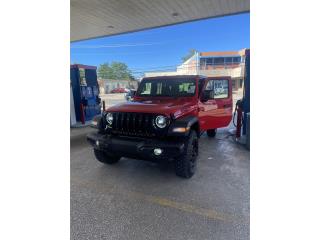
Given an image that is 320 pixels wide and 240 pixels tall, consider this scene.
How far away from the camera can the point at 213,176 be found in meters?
3.62

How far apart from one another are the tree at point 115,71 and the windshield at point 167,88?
59520mm

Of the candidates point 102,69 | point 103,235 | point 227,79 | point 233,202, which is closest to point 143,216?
point 103,235

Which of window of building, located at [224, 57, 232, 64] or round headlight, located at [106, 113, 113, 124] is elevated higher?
window of building, located at [224, 57, 232, 64]

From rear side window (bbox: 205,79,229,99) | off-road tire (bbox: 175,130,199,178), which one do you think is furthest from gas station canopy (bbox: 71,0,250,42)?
off-road tire (bbox: 175,130,199,178)

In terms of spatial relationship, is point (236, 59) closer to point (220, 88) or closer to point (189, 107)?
point (220, 88)

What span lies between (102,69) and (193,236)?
6677 cm

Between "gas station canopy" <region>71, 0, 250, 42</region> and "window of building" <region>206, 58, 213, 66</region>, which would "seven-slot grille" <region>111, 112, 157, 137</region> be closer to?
"gas station canopy" <region>71, 0, 250, 42</region>

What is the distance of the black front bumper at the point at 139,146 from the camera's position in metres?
3.00

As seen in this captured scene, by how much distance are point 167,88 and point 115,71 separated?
65.5 metres

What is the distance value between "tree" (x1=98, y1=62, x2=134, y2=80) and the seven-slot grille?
60.9 metres

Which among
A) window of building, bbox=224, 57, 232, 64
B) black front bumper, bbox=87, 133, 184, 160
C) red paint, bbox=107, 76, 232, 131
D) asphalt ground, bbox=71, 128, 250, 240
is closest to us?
asphalt ground, bbox=71, 128, 250, 240

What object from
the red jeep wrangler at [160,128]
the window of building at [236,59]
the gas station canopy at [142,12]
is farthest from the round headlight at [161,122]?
the window of building at [236,59]

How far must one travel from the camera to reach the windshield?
14.4ft
